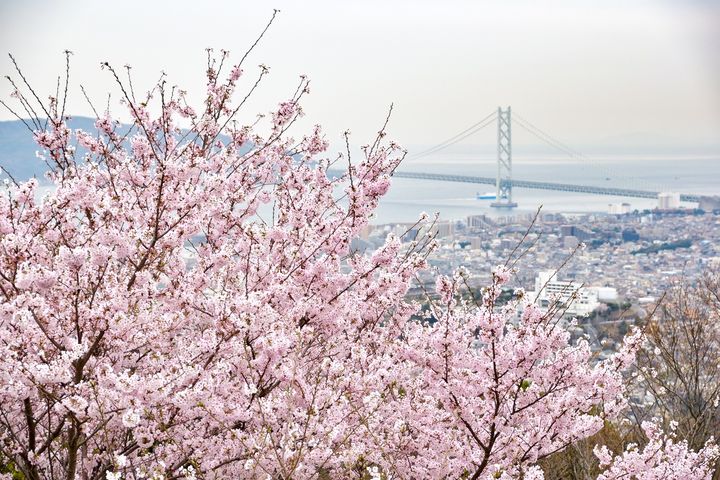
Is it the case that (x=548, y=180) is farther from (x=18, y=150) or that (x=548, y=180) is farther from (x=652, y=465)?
(x=652, y=465)

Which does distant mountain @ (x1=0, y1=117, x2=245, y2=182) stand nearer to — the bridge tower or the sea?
the sea

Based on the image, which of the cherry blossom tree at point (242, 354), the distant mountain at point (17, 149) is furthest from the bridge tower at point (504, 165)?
the cherry blossom tree at point (242, 354)

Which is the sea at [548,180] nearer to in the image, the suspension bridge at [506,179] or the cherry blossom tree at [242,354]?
the suspension bridge at [506,179]

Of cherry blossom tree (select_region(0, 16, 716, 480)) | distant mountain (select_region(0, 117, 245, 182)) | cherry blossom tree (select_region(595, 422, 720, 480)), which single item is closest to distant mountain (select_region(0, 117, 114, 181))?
distant mountain (select_region(0, 117, 245, 182))

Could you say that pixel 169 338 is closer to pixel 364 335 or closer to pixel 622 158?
pixel 364 335

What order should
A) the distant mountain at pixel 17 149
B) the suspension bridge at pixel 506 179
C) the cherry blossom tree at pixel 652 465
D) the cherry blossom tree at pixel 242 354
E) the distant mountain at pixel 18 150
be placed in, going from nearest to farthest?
1. the cherry blossom tree at pixel 242 354
2. the cherry blossom tree at pixel 652 465
3. the distant mountain at pixel 18 150
4. the distant mountain at pixel 17 149
5. the suspension bridge at pixel 506 179

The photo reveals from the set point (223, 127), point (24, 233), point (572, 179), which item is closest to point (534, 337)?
point (24, 233)

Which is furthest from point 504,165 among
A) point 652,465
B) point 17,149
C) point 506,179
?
point 652,465
